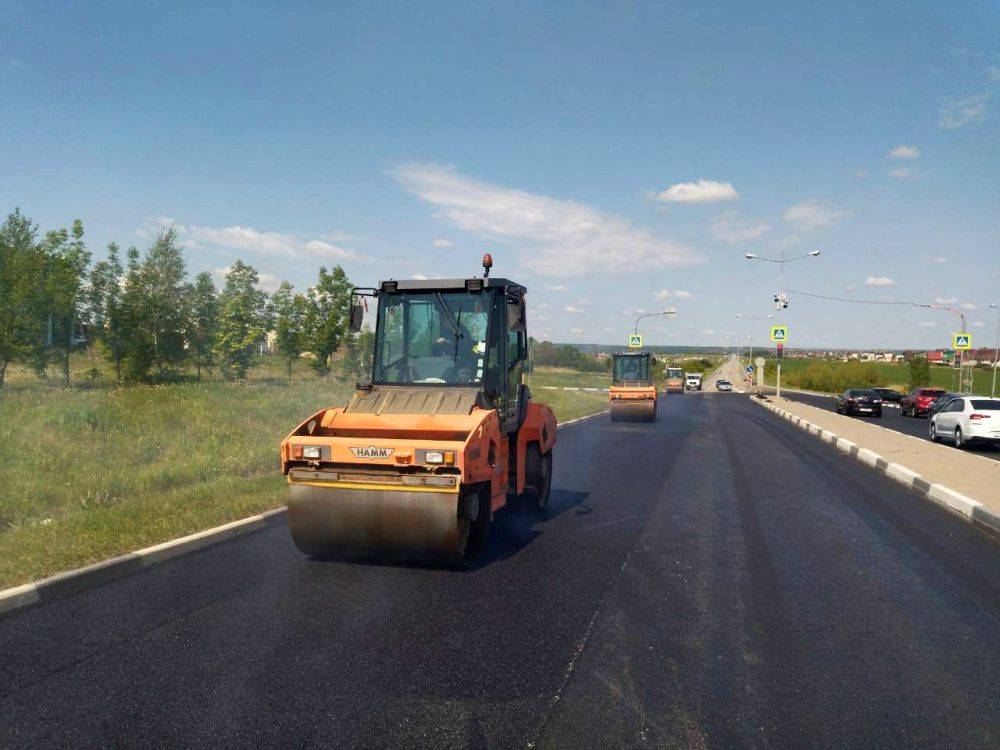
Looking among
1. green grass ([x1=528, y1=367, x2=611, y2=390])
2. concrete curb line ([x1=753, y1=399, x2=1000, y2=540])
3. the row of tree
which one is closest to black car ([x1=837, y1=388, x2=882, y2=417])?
green grass ([x1=528, y1=367, x2=611, y2=390])

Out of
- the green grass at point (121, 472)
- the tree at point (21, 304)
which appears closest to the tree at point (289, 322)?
the tree at point (21, 304)

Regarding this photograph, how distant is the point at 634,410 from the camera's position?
25594mm

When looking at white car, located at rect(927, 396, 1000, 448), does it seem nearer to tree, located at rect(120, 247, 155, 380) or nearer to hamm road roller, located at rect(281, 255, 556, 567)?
hamm road roller, located at rect(281, 255, 556, 567)

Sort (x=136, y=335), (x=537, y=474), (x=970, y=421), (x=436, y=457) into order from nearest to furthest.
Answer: (x=436, y=457), (x=537, y=474), (x=970, y=421), (x=136, y=335)

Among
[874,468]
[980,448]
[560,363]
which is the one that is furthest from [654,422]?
[560,363]

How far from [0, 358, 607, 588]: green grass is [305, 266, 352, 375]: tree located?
20173 mm

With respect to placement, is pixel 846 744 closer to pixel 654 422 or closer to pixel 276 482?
pixel 276 482

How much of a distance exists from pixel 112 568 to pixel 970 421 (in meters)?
20.4

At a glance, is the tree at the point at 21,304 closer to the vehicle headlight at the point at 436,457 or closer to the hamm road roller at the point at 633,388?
the hamm road roller at the point at 633,388

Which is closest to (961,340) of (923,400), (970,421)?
(923,400)

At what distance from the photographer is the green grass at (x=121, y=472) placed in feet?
21.7

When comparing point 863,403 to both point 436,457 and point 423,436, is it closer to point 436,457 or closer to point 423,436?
point 423,436

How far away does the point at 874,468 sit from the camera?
13.8 m

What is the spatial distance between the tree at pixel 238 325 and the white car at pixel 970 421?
33463 millimetres
